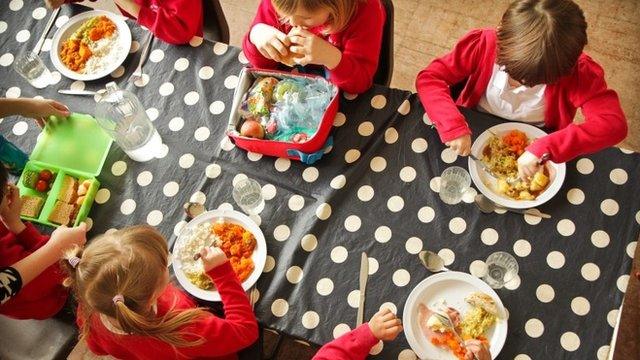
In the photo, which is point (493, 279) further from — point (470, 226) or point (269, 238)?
point (269, 238)

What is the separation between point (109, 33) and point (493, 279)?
156cm

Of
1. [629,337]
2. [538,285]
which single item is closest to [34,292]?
[538,285]

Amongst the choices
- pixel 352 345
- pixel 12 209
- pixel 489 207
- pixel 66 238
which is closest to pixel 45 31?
pixel 12 209

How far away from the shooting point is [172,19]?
183 cm

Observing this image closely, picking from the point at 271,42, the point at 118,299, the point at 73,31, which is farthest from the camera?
the point at 73,31

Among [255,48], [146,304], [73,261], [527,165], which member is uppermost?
[255,48]

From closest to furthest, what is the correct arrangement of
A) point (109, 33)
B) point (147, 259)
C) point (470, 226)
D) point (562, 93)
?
point (147, 259)
point (470, 226)
point (562, 93)
point (109, 33)

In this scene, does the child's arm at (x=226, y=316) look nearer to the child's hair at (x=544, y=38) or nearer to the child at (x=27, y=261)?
the child at (x=27, y=261)

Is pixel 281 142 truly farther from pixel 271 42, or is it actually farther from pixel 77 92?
pixel 77 92

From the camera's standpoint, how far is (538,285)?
1.42 meters

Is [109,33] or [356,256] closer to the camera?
[356,256]

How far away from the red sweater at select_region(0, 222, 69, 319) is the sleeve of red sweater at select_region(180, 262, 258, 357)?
502mm

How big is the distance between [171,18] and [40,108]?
0.53 meters

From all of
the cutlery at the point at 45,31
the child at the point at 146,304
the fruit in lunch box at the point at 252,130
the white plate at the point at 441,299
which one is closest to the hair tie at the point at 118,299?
the child at the point at 146,304
